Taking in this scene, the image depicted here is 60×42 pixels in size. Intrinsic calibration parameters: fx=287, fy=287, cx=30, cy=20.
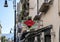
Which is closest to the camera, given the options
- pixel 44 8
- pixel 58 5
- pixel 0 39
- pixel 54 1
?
pixel 58 5

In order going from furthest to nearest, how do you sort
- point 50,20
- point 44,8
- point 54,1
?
1. point 44,8
2. point 50,20
3. point 54,1

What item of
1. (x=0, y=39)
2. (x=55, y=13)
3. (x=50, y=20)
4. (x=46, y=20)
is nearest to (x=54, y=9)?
(x=55, y=13)

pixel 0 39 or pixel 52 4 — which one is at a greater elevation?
pixel 52 4

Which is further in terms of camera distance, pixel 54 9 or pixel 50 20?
pixel 50 20

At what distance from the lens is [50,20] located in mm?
16547

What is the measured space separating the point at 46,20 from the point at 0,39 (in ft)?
192

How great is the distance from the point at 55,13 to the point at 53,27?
95 centimetres

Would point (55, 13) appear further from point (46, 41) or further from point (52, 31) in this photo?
point (46, 41)

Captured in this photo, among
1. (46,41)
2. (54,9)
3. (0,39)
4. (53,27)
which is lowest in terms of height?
(0,39)

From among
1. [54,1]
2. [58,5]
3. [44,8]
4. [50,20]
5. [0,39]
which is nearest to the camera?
[58,5]

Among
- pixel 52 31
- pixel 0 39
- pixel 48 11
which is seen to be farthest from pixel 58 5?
pixel 0 39

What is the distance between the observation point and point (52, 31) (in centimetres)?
1547

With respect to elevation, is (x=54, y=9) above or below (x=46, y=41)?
above

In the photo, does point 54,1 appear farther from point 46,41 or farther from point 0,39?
point 0,39
